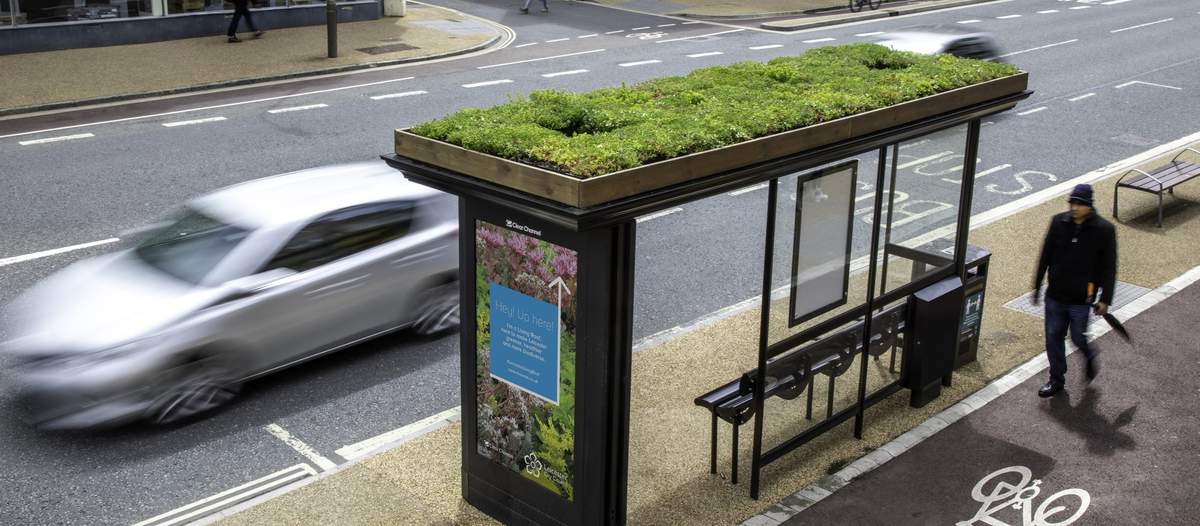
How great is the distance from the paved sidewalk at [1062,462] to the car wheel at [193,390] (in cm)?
474

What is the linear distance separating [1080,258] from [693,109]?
351 cm

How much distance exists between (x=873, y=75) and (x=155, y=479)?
6.44 meters

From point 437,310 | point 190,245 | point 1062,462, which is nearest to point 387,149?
point 437,310

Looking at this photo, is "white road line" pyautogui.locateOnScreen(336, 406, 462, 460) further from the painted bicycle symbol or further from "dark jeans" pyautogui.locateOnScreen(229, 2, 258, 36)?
"dark jeans" pyautogui.locateOnScreen(229, 2, 258, 36)

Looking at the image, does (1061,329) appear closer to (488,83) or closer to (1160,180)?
(1160,180)

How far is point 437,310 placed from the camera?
11.1 m

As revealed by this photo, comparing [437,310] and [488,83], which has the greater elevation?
[488,83]

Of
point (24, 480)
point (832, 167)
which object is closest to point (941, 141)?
point (832, 167)

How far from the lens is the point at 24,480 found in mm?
8422

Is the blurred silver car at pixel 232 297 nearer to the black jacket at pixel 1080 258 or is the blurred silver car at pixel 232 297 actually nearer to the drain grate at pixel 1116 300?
the black jacket at pixel 1080 258

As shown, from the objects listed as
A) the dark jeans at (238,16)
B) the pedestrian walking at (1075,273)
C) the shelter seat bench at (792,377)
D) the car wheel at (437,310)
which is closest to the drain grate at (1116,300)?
the pedestrian walking at (1075,273)

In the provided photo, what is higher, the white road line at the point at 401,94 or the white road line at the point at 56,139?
the white road line at the point at 401,94

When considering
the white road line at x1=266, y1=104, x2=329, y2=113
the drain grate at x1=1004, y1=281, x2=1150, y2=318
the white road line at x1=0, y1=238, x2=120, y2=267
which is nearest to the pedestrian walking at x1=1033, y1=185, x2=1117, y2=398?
the drain grate at x1=1004, y1=281, x2=1150, y2=318

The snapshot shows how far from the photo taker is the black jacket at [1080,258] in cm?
925
